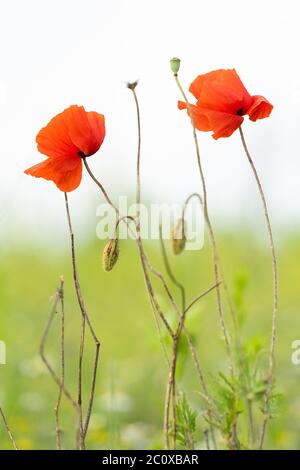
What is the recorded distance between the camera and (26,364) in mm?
2287

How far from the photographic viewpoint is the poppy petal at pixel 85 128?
1.27 m

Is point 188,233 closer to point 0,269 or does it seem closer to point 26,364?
point 26,364

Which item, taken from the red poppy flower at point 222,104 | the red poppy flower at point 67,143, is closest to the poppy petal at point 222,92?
the red poppy flower at point 222,104

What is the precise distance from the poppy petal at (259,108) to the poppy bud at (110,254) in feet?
0.88

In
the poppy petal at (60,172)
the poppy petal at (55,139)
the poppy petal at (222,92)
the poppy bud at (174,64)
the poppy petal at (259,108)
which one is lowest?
the poppy petal at (60,172)

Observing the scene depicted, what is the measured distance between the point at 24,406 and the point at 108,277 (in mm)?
1387

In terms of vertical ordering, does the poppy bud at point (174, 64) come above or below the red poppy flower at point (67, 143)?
above

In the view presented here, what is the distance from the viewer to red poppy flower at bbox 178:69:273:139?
4.26 ft

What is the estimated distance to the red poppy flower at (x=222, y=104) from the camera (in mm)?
1298

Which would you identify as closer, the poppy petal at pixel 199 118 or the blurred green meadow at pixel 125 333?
the poppy petal at pixel 199 118

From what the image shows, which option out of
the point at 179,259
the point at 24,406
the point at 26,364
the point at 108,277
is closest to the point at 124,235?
the point at 26,364

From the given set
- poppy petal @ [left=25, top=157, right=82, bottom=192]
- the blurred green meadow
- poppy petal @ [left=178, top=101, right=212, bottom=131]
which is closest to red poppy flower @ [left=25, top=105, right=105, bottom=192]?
poppy petal @ [left=25, top=157, right=82, bottom=192]

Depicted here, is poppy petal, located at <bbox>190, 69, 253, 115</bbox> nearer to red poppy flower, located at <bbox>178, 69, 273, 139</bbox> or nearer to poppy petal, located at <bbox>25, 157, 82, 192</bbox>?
red poppy flower, located at <bbox>178, 69, 273, 139</bbox>

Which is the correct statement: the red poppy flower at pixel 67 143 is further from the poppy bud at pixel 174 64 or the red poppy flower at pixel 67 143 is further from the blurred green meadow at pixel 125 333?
the blurred green meadow at pixel 125 333
